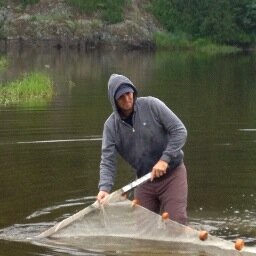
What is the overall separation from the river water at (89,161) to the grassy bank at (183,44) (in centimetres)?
4631

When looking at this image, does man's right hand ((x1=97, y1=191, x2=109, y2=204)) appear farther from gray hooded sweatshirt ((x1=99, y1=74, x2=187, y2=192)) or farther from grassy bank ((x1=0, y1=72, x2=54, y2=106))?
grassy bank ((x1=0, y1=72, x2=54, y2=106))

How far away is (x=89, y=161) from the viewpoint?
54.2ft

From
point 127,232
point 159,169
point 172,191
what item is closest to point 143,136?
point 159,169

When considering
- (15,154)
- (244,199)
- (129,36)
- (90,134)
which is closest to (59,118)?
(90,134)

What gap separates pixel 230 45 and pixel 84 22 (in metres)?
13.8

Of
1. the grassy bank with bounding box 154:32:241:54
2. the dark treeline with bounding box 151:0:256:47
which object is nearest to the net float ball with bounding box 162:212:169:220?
the grassy bank with bounding box 154:32:241:54

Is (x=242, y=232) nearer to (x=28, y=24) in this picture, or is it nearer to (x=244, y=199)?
(x=244, y=199)

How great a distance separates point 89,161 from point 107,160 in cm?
688

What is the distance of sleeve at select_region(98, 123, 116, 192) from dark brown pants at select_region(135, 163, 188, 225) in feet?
1.31

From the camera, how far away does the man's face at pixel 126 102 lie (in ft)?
29.8

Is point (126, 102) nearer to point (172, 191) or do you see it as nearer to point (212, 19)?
point (172, 191)

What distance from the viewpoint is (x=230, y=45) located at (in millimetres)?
81250

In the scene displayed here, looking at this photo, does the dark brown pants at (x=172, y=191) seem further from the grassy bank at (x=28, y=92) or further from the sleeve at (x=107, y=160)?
the grassy bank at (x=28, y=92)

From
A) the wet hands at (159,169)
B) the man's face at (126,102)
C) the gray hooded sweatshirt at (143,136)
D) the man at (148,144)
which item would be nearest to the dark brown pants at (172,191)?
the man at (148,144)
